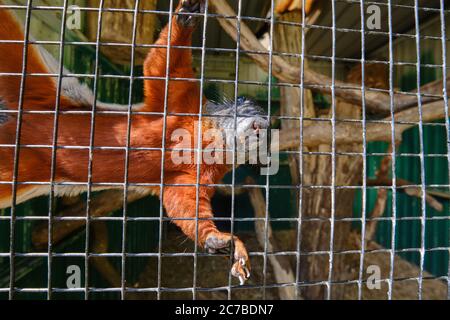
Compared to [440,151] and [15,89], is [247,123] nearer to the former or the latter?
[15,89]

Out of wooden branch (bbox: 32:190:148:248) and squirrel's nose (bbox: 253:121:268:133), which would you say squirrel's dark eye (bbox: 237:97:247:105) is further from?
wooden branch (bbox: 32:190:148:248)

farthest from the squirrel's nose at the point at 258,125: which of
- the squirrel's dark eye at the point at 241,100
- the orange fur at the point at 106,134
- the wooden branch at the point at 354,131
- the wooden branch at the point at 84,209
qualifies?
the wooden branch at the point at 84,209

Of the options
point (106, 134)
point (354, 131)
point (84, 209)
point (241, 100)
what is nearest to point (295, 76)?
point (354, 131)

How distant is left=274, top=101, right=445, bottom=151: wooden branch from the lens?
7.11ft

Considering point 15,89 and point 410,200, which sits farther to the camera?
point 410,200

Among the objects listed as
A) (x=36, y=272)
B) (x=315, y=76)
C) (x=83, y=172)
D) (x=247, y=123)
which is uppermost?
(x=315, y=76)

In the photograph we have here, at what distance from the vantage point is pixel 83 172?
155 cm

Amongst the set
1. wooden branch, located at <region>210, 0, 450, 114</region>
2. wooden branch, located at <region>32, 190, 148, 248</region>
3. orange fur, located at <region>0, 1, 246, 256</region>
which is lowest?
wooden branch, located at <region>32, 190, 148, 248</region>

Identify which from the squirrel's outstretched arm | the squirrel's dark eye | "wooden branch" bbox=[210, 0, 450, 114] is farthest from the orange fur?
"wooden branch" bbox=[210, 0, 450, 114]

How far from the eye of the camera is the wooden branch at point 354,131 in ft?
7.11

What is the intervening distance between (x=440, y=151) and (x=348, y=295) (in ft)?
6.56

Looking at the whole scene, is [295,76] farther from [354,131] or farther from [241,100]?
[241,100]
